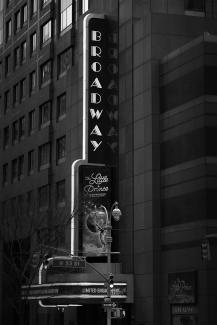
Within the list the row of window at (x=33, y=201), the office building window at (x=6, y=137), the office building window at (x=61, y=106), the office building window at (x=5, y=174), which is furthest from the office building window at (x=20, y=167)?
the office building window at (x=61, y=106)

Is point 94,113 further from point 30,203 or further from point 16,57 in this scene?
point 16,57

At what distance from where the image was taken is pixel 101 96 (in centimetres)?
6375

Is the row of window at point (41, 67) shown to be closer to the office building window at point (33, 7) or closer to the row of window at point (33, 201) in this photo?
the office building window at point (33, 7)

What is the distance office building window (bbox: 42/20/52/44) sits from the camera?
8347 cm

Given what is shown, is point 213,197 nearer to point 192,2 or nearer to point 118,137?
point 118,137

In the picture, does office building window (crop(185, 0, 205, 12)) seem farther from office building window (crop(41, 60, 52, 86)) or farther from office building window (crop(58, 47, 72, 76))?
office building window (crop(41, 60, 52, 86))

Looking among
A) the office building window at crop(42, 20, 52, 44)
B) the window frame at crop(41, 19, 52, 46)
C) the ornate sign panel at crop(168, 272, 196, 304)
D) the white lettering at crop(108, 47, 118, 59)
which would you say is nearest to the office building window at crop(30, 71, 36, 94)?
the window frame at crop(41, 19, 52, 46)

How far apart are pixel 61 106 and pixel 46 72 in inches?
281

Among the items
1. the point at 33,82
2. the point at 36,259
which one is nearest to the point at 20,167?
the point at 33,82

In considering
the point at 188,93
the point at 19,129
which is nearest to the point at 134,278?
the point at 188,93

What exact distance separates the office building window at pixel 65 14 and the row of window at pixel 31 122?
7.66 metres

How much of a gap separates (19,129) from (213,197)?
135ft

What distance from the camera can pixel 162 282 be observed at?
55.9 m

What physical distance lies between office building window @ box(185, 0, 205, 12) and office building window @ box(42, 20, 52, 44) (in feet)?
75.2
